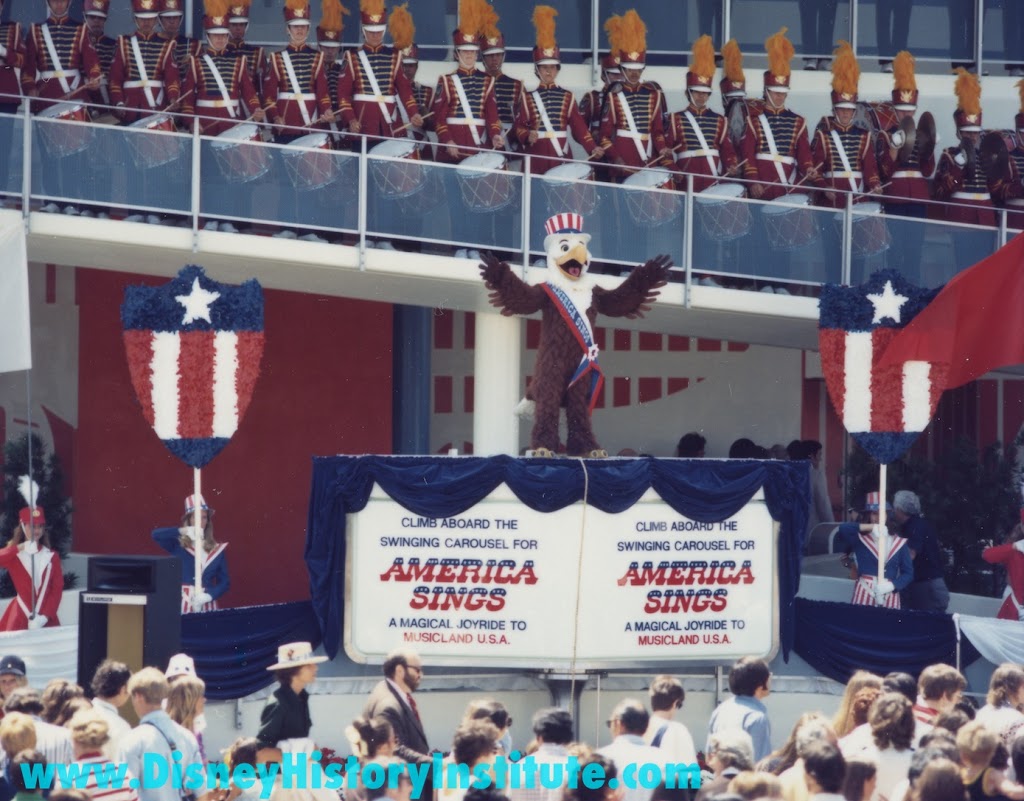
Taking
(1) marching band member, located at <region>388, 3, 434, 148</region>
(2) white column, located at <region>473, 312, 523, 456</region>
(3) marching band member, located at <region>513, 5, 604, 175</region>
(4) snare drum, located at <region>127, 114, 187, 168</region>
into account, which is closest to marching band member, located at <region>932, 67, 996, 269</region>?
(3) marching band member, located at <region>513, 5, 604, 175</region>

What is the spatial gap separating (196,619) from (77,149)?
13.5 ft

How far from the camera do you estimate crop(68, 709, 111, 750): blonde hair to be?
26.6 feet

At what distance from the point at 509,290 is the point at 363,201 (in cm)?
278

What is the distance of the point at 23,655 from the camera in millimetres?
13234

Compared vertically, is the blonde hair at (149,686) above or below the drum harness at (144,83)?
below

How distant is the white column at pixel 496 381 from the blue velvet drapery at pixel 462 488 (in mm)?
3984

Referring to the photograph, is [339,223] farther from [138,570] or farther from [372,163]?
[138,570]

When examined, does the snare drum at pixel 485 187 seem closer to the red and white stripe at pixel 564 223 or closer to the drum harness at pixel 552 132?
the drum harness at pixel 552 132

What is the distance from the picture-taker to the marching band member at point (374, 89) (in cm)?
1678

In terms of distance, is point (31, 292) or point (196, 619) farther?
point (31, 292)

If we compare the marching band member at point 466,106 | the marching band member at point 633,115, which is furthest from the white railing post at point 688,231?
the marching band member at point 466,106

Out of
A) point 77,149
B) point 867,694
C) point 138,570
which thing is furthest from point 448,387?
point 867,694

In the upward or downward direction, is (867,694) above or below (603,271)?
below

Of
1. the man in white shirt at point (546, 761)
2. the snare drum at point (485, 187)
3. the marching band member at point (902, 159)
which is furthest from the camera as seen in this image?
the marching band member at point (902, 159)
